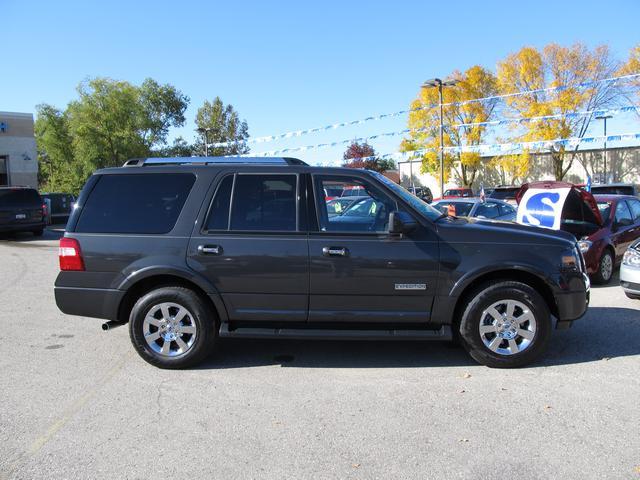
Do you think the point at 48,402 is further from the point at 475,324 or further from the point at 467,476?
the point at 475,324

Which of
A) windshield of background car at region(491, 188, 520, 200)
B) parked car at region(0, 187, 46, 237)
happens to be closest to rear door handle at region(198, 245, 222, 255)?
parked car at region(0, 187, 46, 237)

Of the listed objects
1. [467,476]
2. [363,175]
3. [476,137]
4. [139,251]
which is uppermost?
[476,137]

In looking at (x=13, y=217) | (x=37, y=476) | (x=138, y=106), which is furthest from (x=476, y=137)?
(x=37, y=476)

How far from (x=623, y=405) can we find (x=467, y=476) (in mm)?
1712

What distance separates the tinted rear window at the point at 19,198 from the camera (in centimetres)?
1672

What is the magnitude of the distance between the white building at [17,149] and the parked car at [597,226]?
40372 millimetres

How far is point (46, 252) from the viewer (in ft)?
45.7

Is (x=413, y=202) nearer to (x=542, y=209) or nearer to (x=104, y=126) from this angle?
(x=542, y=209)

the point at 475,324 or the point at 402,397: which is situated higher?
the point at 475,324

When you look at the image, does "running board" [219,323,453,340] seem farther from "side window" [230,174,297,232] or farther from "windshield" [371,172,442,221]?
"windshield" [371,172,442,221]

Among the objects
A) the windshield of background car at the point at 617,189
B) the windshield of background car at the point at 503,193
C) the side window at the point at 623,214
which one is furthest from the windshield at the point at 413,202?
the windshield of background car at the point at 503,193

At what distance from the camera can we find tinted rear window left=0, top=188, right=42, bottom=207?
54.9ft

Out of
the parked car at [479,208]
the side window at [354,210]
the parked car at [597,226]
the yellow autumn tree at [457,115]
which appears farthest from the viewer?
the yellow autumn tree at [457,115]

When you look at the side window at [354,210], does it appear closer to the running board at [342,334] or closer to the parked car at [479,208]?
the running board at [342,334]
